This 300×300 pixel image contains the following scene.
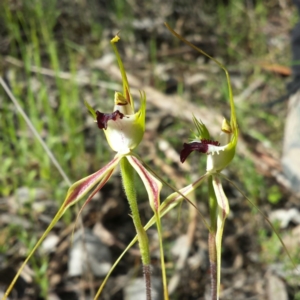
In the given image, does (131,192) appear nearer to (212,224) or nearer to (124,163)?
(124,163)

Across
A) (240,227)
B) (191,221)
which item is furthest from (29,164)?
(240,227)

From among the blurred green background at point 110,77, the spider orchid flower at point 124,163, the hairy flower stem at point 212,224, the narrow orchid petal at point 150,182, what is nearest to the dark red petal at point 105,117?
the spider orchid flower at point 124,163

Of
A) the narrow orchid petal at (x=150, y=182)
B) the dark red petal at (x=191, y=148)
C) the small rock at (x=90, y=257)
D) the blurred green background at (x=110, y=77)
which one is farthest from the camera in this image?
the blurred green background at (x=110, y=77)

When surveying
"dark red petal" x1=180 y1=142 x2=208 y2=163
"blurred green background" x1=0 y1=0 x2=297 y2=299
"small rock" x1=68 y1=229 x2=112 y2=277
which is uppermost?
"blurred green background" x1=0 y1=0 x2=297 y2=299

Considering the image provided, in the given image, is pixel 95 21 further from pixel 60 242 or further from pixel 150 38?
pixel 60 242

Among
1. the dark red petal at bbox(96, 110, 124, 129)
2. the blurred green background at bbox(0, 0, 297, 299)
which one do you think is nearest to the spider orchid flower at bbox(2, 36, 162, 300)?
the dark red petal at bbox(96, 110, 124, 129)

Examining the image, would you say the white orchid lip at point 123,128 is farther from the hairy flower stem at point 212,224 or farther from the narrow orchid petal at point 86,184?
the hairy flower stem at point 212,224

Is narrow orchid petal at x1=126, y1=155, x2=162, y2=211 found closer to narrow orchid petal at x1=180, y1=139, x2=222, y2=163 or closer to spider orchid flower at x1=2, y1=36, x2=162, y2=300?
spider orchid flower at x1=2, y1=36, x2=162, y2=300

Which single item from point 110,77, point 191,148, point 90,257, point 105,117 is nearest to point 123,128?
point 105,117
